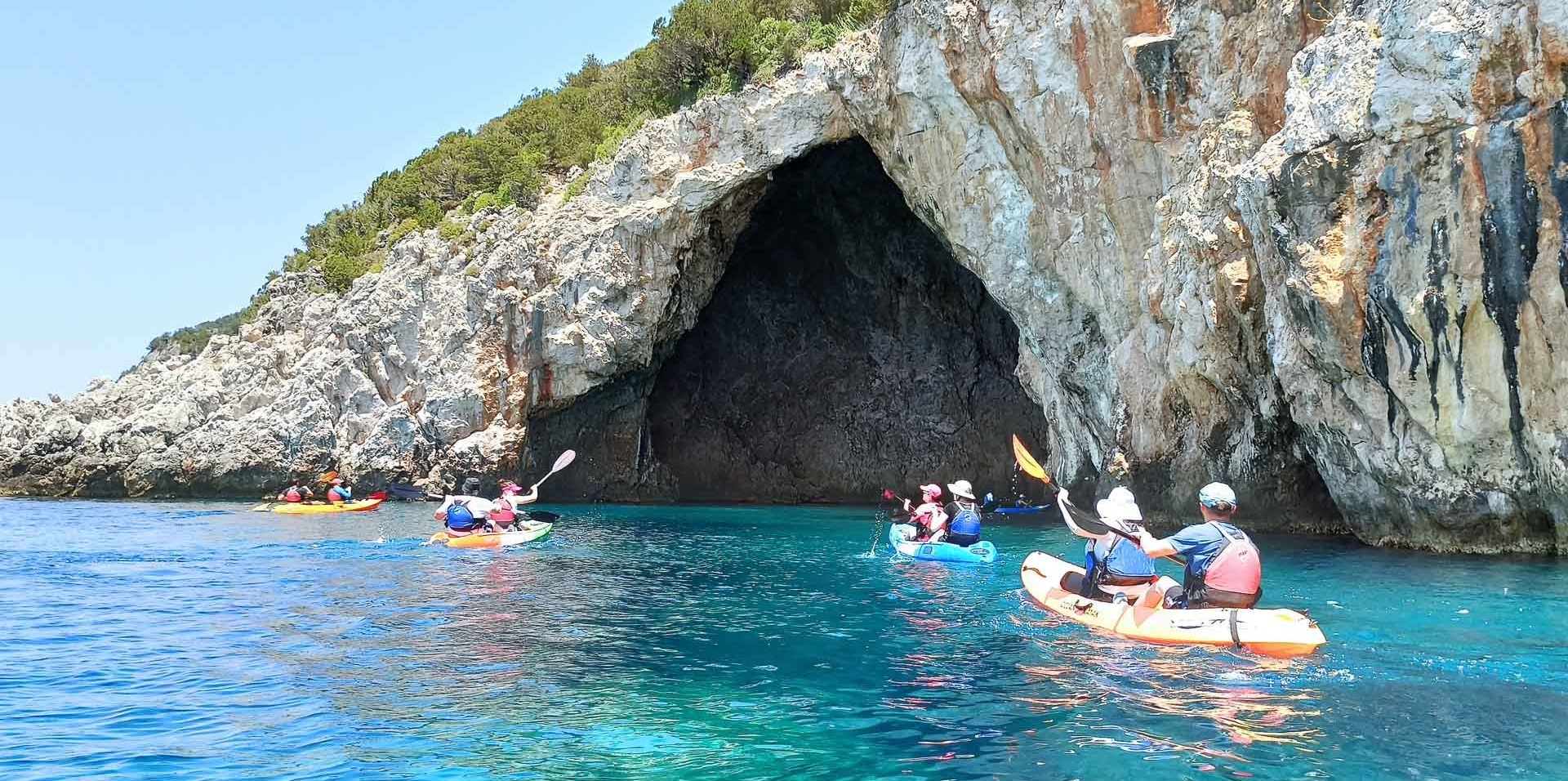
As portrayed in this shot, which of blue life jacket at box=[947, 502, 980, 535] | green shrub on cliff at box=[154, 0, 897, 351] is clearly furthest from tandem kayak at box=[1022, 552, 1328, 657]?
green shrub on cliff at box=[154, 0, 897, 351]

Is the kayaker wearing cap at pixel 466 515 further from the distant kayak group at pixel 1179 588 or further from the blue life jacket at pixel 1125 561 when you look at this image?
the blue life jacket at pixel 1125 561

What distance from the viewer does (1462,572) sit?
51.9 feet

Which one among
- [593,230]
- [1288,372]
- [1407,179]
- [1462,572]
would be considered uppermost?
[593,230]

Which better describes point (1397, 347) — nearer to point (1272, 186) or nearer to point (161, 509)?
point (1272, 186)

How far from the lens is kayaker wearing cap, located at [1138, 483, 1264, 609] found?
10820mm

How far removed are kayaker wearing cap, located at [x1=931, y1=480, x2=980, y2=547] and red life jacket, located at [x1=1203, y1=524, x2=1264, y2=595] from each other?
7.97m

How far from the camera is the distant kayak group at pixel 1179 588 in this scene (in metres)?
10.3

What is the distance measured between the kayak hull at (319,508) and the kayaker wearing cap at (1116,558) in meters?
24.3

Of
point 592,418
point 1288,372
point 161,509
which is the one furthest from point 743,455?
point 1288,372

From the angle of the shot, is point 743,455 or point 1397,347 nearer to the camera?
point 1397,347

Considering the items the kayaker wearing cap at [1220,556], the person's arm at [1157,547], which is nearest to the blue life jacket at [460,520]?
the person's arm at [1157,547]

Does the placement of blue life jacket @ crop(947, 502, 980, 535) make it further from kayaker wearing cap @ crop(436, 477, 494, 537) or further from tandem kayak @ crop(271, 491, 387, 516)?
tandem kayak @ crop(271, 491, 387, 516)

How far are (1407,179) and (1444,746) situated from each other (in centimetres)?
1116

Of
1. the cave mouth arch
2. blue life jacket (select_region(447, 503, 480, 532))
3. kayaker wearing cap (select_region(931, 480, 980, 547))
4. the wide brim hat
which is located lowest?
kayaker wearing cap (select_region(931, 480, 980, 547))
